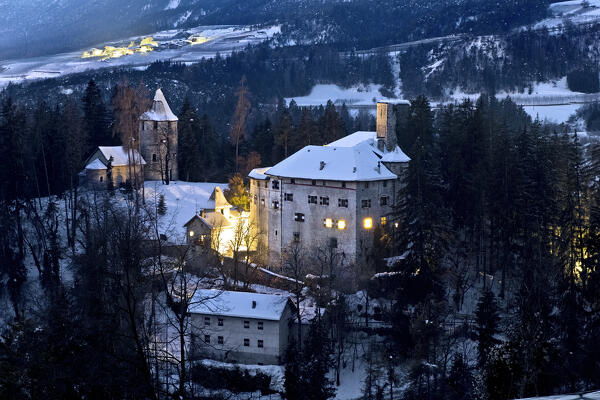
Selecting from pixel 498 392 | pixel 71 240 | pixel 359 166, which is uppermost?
pixel 359 166

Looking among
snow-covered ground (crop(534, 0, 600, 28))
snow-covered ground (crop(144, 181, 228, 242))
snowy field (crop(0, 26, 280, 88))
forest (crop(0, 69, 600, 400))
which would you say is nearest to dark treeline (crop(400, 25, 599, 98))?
snow-covered ground (crop(534, 0, 600, 28))

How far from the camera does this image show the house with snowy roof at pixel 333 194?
2270 inches

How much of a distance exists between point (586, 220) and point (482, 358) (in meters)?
11.9

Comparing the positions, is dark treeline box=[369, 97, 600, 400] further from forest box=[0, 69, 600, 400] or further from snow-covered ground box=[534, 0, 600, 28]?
snow-covered ground box=[534, 0, 600, 28]

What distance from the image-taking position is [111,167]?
235ft

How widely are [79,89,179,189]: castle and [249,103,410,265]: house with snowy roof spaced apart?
1438 cm

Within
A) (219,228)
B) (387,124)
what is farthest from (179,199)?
(387,124)

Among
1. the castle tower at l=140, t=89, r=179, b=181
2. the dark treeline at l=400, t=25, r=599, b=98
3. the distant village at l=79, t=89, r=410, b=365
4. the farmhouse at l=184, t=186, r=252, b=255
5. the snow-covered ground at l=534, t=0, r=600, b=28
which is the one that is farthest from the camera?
the snow-covered ground at l=534, t=0, r=600, b=28

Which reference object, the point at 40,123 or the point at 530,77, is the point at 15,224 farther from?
the point at 530,77

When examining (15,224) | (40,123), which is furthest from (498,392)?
(40,123)

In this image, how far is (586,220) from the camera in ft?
172

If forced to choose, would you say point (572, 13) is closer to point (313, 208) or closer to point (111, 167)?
A: point (111, 167)

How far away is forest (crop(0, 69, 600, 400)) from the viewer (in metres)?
40.2

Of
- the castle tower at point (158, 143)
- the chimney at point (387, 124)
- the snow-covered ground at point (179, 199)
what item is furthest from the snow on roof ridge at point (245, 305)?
the castle tower at point (158, 143)
